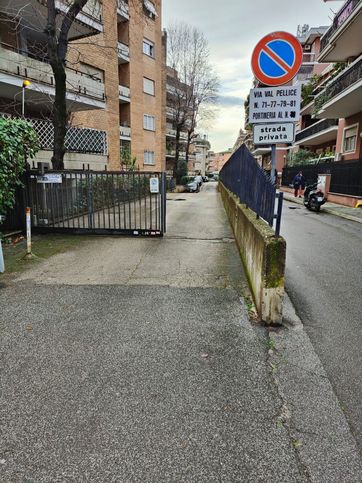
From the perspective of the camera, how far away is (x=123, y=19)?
26.1 m

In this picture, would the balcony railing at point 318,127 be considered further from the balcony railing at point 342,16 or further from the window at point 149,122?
the window at point 149,122

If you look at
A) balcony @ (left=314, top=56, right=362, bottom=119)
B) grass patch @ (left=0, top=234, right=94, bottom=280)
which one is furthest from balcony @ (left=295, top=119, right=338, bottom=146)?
grass patch @ (left=0, top=234, right=94, bottom=280)

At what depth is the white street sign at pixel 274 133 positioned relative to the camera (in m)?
4.75

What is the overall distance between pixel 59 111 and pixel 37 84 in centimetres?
485

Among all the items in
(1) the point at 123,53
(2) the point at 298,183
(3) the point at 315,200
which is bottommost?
(3) the point at 315,200

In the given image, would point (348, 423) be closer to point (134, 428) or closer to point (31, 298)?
point (134, 428)

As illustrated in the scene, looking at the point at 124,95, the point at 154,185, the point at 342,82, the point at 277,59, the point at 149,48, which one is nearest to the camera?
the point at 277,59

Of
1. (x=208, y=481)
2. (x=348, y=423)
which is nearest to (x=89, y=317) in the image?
(x=208, y=481)

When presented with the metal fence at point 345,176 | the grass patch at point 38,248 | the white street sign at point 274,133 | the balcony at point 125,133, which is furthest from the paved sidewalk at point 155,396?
the balcony at point 125,133

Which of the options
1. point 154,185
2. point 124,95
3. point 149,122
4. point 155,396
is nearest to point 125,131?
point 124,95

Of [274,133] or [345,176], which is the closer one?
[274,133]

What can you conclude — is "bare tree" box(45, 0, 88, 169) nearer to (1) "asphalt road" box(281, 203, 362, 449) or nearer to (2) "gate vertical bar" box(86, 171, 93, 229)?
(2) "gate vertical bar" box(86, 171, 93, 229)

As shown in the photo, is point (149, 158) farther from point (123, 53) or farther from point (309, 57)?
point (309, 57)

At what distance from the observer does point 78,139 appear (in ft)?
51.1
